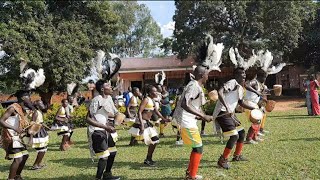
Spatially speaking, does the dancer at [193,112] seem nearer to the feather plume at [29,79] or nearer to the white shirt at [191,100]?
the white shirt at [191,100]

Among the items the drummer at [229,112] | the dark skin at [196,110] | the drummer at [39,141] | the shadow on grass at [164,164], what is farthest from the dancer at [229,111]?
the drummer at [39,141]

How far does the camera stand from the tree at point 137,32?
49.9 m

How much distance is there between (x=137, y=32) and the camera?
5316cm

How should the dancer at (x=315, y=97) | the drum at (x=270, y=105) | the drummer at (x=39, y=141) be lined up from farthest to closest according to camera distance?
the dancer at (x=315, y=97)
the drum at (x=270, y=105)
the drummer at (x=39, y=141)

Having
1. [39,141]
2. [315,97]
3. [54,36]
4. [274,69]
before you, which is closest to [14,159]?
[39,141]

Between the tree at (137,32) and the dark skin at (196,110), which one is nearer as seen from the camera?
the dark skin at (196,110)

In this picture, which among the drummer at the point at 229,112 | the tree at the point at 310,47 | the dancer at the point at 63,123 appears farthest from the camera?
the tree at the point at 310,47

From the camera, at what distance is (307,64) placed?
1289 inches

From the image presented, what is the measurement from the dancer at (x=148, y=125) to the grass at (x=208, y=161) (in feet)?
1.23

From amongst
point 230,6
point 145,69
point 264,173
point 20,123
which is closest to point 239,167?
point 264,173

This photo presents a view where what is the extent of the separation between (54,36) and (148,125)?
1772cm

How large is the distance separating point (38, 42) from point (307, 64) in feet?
75.0

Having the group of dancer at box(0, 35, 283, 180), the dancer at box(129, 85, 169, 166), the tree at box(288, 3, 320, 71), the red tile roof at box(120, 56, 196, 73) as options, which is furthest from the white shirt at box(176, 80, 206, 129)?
the tree at box(288, 3, 320, 71)

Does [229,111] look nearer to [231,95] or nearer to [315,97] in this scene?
[231,95]
